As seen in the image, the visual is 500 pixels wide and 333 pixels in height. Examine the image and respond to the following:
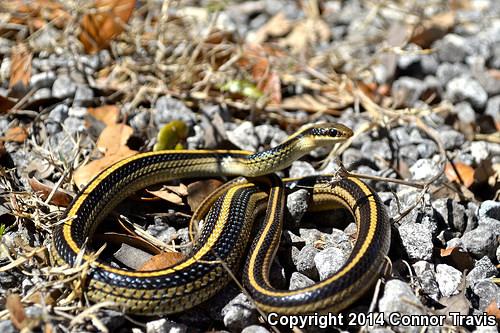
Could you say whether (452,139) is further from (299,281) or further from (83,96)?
(83,96)

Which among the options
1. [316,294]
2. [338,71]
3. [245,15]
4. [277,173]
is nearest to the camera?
[316,294]

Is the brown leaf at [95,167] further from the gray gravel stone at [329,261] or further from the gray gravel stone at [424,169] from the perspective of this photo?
the gray gravel stone at [424,169]

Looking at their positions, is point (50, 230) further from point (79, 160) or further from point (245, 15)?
point (245, 15)

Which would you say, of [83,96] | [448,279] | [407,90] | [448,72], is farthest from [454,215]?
[83,96]

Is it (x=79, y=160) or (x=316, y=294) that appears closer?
(x=316, y=294)

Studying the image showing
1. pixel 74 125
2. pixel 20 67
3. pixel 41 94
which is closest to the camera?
pixel 74 125

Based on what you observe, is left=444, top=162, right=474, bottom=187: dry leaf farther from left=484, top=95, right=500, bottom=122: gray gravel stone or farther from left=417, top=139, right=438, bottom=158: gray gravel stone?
left=484, top=95, right=500, bottom=122: gray gravel stone


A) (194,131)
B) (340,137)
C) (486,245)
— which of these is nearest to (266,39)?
(194,131)
